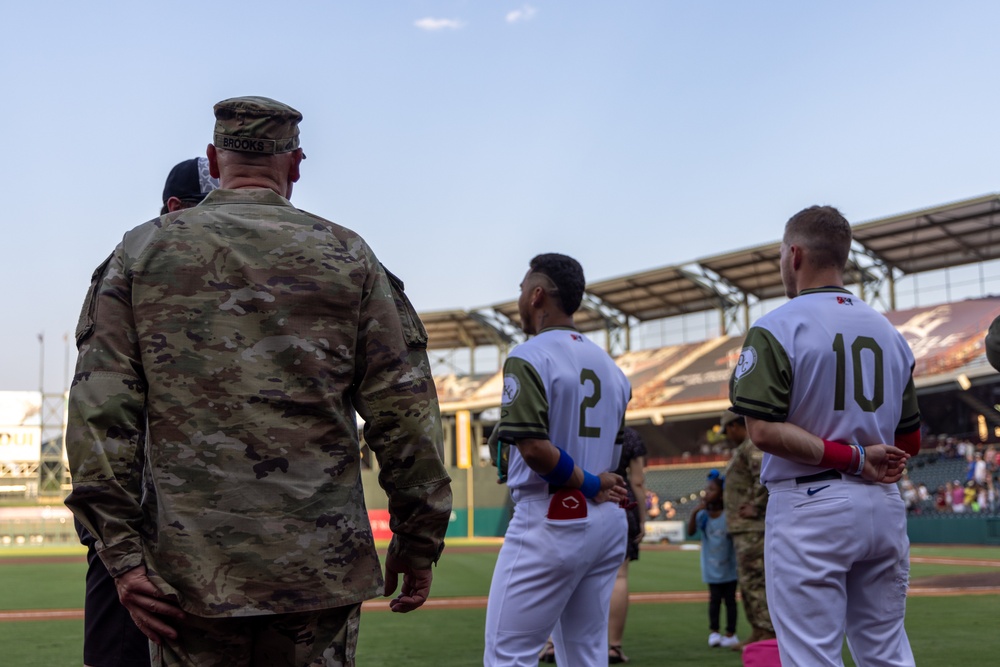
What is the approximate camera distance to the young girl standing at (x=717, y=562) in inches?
331

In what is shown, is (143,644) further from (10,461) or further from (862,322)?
(10,461)

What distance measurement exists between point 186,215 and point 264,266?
0.24 meters

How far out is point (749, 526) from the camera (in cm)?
711

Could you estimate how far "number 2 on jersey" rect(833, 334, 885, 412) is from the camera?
3.44 metres

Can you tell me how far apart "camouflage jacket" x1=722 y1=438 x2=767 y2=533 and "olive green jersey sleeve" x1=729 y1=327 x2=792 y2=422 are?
372 cm

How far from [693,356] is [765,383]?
44335 mm

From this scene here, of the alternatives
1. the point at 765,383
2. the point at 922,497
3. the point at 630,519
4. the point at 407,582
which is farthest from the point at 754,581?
the point at 922,497

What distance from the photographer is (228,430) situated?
7.47ft

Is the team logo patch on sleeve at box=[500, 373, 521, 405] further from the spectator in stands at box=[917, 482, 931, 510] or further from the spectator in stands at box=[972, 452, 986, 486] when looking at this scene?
the spectator in stands at box=[917, 482, 931, 510]

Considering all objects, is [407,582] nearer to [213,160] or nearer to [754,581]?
[213,160]

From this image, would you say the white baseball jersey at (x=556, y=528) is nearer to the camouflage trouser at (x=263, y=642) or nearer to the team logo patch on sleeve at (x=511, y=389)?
the team logo patch on sleeve at (x=511, y=389)

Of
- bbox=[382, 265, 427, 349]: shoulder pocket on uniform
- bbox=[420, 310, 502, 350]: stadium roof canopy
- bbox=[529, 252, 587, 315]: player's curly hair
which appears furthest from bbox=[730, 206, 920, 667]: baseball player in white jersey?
bbox=[420, 310, 502, 350]: stadium roof canopy

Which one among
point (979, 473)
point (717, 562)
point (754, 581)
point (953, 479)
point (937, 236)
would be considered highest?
point (937, 236)

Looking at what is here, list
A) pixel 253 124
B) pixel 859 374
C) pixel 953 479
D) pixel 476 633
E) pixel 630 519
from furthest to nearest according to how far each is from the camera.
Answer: pixel 953 479
pixel 476 633
pixel 630 519
pixel 859 374
pixel 253 124
